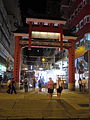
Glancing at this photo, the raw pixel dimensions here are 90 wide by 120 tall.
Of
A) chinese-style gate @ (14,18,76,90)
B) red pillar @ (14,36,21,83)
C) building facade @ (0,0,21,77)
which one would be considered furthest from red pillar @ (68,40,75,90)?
building facade @ (0,0,21,77)

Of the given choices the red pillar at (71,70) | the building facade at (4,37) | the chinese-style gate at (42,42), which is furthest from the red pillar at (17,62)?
the red pillar at (71,70)

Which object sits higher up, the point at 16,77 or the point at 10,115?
the point at 16,77

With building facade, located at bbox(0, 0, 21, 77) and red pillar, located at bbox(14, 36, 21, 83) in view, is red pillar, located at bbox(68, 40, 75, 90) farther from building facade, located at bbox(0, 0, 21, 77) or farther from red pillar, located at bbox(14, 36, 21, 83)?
building facade, located at bbox(0, 0, 21, 77)

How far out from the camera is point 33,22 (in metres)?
23.6

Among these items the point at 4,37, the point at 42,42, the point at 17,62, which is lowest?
the point at 17,62

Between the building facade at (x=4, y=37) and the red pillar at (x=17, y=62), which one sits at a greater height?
the building facade at (x=4, y=37)

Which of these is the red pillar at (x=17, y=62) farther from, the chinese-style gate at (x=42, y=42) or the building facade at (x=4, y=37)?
the building facade at (x=4, y=37)

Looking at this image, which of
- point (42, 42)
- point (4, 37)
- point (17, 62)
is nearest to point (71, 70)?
point (42, 42)

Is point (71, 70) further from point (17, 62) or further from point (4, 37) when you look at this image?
point (4, 37)

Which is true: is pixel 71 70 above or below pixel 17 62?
below

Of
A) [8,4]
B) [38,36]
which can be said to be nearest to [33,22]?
[38,36]

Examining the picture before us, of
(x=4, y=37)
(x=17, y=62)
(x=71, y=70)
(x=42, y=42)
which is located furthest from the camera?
(x=4, y=37)

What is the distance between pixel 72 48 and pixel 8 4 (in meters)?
29.3

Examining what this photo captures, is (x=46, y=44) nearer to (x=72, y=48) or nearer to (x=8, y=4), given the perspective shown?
(x=72, y=48)
